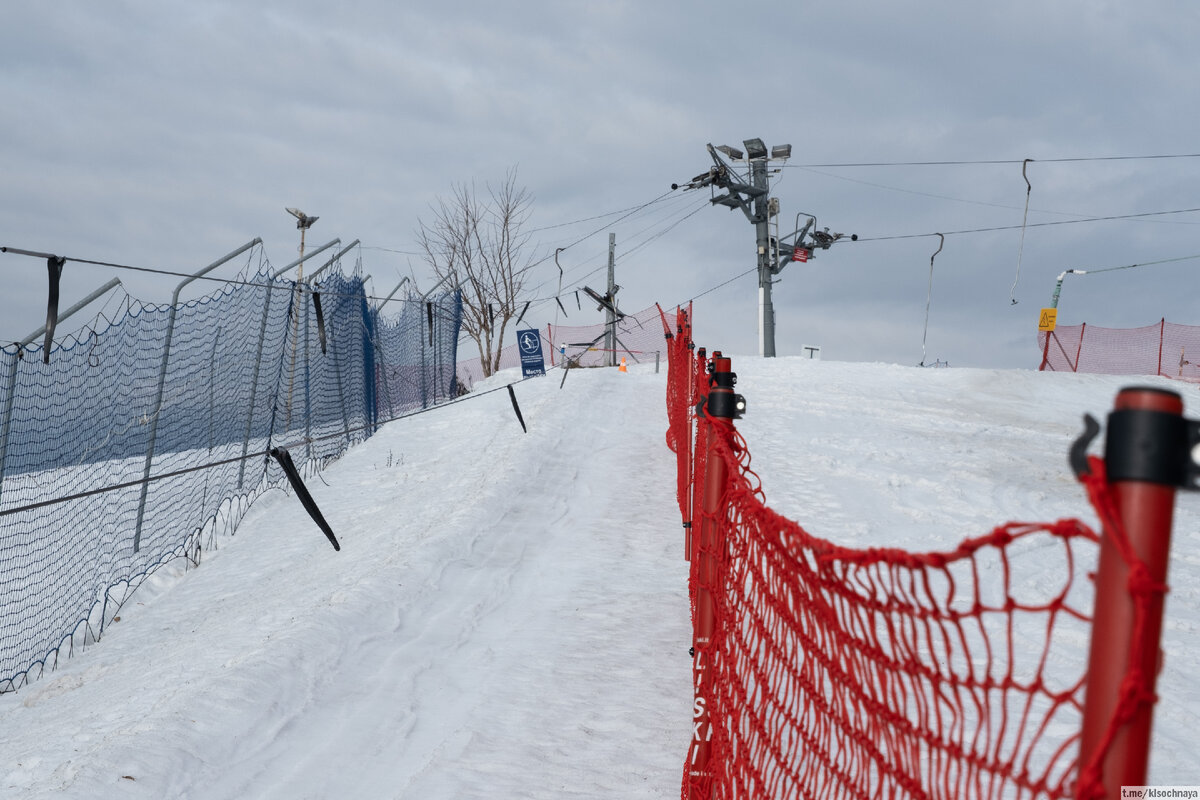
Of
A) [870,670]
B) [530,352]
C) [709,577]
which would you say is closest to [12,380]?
[709,577]

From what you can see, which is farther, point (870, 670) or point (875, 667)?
point (875, 667)

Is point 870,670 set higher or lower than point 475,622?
higher

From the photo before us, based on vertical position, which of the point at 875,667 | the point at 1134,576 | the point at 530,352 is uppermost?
the point at 1134,576

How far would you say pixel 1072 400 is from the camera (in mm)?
17766

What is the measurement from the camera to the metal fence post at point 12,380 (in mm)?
7605

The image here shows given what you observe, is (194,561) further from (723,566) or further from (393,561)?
(723,566)

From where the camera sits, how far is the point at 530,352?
20047 mm

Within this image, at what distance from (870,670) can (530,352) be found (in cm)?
1831

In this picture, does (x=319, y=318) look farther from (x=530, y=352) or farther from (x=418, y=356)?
(x=530, y=352)

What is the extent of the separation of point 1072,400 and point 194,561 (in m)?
16.8

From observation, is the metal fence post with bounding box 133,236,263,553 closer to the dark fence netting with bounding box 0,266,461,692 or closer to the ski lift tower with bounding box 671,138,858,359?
the dark fence netting with bounding box 0,266,461,692

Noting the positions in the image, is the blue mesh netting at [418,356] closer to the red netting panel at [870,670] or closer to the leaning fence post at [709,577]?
the red netting panel at [870,670]

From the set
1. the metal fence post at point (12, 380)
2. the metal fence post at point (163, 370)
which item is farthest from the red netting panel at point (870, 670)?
the metal fence post at point (163, 370)

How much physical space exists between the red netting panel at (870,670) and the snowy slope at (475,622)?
Result: 73 centimetres
